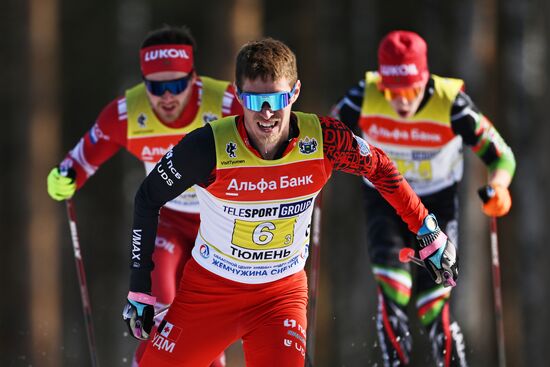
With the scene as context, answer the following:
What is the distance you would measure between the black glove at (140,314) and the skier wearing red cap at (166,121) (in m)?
1.15

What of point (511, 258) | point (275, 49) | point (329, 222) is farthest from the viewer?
point (329, 222)

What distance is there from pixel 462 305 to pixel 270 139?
44.7 feet

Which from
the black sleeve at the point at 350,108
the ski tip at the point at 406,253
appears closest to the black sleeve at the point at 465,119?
the black sleeve at the point at 350,108

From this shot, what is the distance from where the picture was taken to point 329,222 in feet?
65.2

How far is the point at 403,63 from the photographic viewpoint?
719 cm

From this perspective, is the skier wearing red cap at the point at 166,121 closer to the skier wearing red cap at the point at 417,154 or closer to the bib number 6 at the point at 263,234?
the skier wearing red cap at the point at 417,154

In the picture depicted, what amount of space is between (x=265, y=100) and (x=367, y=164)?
650 mm

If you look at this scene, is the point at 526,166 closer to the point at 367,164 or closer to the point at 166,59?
the point at 166,59

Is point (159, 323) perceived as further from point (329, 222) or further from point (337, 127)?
point (329, 222)

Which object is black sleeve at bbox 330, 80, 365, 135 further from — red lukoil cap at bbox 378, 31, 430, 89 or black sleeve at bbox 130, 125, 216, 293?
black sleeve at bbox 130, 125, 216, 293

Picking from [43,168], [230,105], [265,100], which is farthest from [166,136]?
[43,168]

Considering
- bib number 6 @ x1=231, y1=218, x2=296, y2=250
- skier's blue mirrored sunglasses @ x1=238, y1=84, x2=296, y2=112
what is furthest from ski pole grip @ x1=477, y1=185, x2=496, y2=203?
skier's blue mirrored sunglasses @ x1=238, y1=84, x2=296, y2=112

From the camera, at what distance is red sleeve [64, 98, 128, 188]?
689 cm

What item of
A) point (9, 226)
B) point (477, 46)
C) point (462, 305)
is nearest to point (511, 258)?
point (462, 305)
